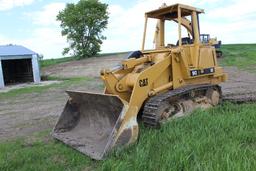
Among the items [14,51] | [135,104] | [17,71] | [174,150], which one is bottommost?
[174,150]

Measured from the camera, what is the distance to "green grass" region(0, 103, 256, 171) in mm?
3889

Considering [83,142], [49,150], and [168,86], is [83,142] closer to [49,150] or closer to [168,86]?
[49,150]

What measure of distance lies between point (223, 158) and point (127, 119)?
1548 millimetres

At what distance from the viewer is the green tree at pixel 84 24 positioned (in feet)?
131

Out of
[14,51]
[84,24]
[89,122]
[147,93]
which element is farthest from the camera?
[84,24]

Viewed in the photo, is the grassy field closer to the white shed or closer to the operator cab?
the operator cab

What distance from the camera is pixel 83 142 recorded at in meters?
5.36

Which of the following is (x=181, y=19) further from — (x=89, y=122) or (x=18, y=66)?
(x=18, y=66)

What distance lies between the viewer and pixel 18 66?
23.9 metres

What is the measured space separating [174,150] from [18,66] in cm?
2161

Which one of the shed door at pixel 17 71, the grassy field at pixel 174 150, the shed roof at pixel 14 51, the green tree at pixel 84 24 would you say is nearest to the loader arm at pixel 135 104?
the grassy field at pixel 174 150

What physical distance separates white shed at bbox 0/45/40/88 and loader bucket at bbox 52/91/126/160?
14.8m

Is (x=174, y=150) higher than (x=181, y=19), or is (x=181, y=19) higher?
(x=181, y=19)

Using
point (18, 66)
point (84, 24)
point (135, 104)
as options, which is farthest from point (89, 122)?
point (84, 24)
